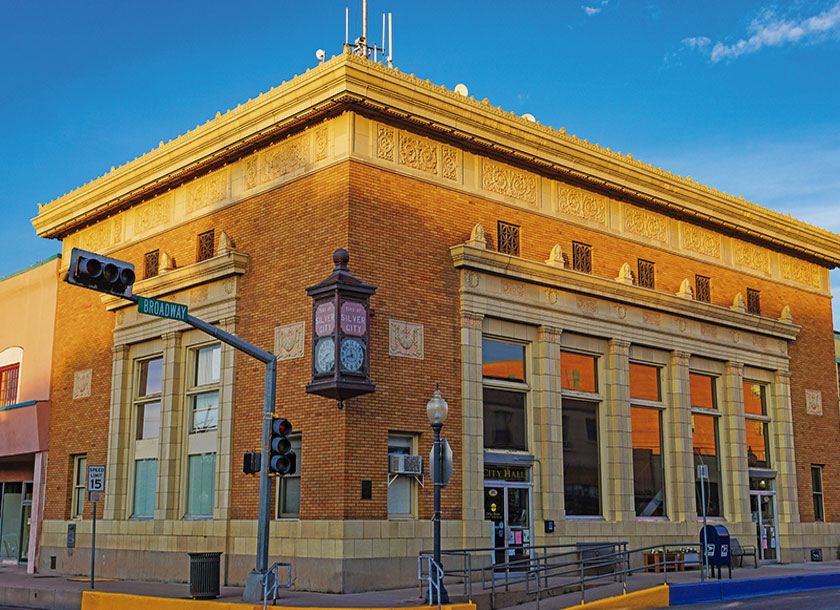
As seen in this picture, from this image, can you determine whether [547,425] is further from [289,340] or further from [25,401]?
[25,401]

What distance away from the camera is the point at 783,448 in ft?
108

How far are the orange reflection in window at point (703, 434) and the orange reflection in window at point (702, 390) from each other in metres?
0.45

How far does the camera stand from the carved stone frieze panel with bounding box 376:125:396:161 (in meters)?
23.2

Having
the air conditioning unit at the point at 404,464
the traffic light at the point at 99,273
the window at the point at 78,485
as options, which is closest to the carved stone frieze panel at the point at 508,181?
the air conditioning unit at the point at 404,464

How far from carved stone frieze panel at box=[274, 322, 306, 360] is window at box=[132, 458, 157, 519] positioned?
6819 millimetres

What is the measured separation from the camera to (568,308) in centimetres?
→ 2644

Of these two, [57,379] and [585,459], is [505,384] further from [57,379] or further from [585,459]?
[57,379]

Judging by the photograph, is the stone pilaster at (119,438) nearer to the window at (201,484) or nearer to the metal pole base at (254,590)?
the window at (201,484)

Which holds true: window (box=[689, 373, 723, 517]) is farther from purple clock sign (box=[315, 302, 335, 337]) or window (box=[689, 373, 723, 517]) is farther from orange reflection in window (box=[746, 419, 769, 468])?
purple clock sign (box=[315, 302, 335, 337])

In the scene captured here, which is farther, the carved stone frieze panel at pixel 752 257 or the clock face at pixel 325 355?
the carved stone frieze panel at pixel 752 257

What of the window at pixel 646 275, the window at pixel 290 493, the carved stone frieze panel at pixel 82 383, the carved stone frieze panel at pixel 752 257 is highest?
the carved stone frieze panel at pixel 752 257

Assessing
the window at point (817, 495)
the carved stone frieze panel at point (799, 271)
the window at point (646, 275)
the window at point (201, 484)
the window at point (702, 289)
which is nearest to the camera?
the window at point (201, 484)

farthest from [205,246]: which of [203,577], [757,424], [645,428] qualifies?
[757,424]

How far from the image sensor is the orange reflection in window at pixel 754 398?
3247 centimetres
